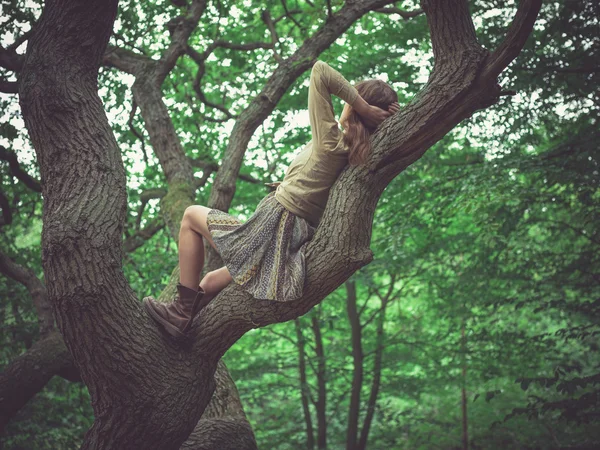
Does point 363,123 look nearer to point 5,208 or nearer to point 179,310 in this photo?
point 179,310

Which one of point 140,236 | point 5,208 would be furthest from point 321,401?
point 5,208

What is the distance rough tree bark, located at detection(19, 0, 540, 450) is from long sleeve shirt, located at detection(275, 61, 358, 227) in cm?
15

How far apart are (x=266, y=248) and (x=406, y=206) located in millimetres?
4219

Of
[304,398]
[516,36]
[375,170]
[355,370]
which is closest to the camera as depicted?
[516,36]

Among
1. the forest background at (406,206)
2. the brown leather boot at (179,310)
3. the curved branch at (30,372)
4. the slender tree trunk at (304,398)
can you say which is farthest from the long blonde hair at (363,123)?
the slender tree trunk at (304,398)

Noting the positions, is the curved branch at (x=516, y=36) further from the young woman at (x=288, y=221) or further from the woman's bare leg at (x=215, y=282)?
the woman's bare leg at (x=215, y=282)

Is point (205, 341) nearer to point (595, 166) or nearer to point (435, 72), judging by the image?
point (435, 72)

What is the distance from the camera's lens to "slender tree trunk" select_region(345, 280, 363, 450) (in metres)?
9.92

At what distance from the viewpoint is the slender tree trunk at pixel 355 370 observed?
9923mm

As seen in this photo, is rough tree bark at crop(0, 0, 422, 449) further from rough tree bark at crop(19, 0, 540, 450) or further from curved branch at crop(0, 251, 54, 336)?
rough tree bark at crop(19, 0, 540, 450)

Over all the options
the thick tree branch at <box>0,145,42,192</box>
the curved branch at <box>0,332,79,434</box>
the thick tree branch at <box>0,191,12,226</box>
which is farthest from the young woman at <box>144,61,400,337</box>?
the thick tree branch at <box>0,191,12,226</box>

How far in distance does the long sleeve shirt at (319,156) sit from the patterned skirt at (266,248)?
9cm

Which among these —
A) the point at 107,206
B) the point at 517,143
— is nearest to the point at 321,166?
the point at 107,206

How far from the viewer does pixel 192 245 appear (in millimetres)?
3480
